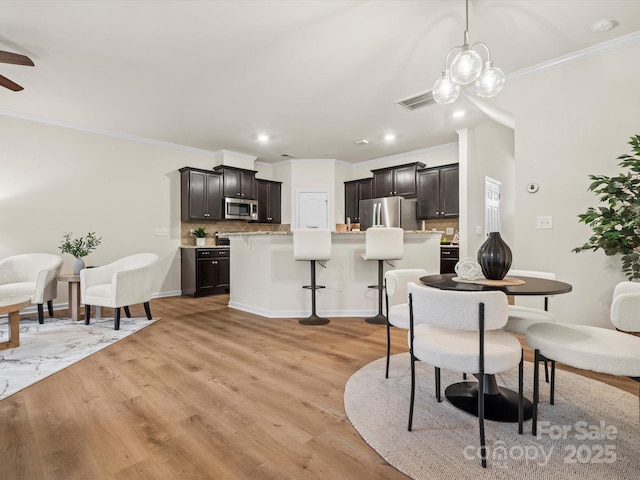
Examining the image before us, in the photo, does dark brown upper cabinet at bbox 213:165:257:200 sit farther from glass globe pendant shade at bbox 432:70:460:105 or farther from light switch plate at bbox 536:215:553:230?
light switch plate at bbox 536:215:553:230

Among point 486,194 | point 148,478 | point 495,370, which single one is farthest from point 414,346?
point 486,194

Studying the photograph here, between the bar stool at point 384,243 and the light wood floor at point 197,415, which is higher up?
the bar stool at point 384,243

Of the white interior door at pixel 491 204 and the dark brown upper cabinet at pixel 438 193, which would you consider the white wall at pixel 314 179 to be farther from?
the white interior door at pixel 491 204

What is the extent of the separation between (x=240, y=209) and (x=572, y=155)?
5.38m

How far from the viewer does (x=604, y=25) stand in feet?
8.74

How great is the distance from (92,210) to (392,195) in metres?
5.38

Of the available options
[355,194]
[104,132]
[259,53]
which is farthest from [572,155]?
[104,132]

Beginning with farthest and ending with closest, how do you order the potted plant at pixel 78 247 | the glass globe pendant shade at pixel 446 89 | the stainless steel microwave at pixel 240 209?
1. the stainless steel microwave at pixel 240 209
2. the potted plant at pixel 78 247
3. the glass globe pendant shade at pixel 446 89

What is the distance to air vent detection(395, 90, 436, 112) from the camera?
4048 millimetres

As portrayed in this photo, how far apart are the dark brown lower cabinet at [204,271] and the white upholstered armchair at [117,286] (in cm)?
156

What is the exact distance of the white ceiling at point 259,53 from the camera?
2.53m

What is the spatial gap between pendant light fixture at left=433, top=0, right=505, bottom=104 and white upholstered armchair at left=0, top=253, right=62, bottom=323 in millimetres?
4820

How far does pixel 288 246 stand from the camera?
4.30 metres

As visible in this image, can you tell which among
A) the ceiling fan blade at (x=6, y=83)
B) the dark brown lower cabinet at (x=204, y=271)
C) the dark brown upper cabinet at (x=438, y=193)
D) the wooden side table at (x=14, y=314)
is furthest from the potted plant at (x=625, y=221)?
the dark brown lower cabinet at (x=204, y=271)
